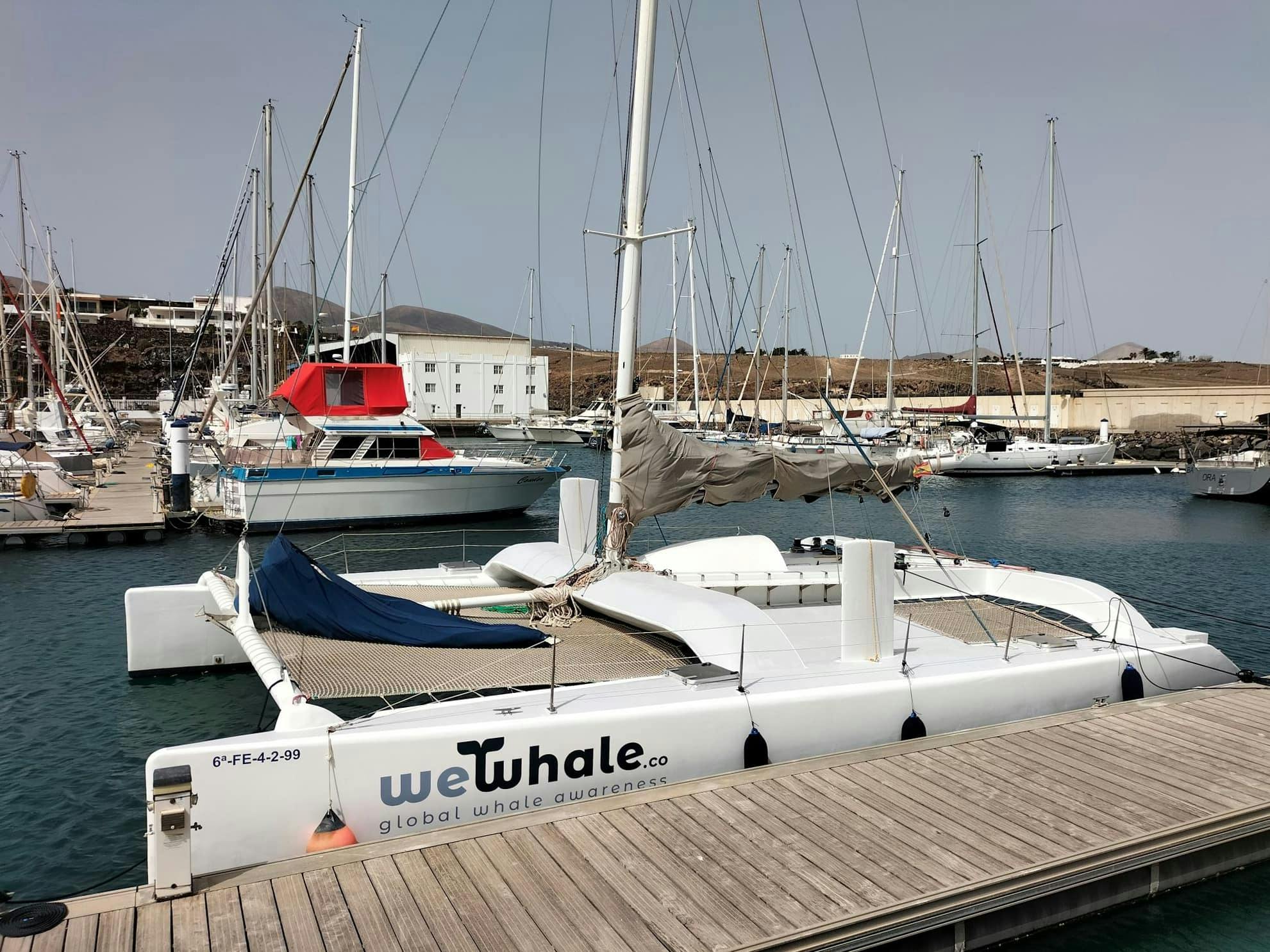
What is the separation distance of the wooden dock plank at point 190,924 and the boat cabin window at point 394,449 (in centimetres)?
2327

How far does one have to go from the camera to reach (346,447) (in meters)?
28.1

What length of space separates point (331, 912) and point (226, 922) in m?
0.60

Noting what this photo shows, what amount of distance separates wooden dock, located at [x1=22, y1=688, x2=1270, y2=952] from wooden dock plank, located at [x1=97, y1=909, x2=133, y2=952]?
16 millimetres

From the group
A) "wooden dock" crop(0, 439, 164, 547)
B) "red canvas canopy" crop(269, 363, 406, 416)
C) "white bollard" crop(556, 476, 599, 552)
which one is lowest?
"wooden dock" crop(0, 439, 164, 547)

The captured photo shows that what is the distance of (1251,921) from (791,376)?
338 ft

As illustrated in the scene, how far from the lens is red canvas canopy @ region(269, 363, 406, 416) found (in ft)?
92.0

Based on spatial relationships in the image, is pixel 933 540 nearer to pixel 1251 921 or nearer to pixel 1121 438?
pixel 1251 921

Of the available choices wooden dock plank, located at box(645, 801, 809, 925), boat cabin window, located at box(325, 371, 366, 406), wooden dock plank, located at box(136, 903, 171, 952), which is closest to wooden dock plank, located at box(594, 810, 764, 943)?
wooden dock plank, located at box(645, 801, 809, 925)

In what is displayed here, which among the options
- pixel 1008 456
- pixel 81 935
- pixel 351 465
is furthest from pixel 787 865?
pixel 1008 456

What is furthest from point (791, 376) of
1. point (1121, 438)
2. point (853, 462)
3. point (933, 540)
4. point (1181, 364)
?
point (853, 462)

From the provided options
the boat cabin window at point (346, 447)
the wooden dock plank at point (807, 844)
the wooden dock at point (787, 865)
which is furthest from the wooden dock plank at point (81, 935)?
the boat cabin window at point (346, 447)

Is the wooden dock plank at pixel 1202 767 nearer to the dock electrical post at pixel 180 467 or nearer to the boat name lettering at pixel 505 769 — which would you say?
the boat name lettering at pixel 505 769

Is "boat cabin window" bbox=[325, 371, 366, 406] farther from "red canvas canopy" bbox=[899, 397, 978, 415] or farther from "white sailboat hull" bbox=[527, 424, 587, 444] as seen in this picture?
"white sailboat hull" bbox=[527, 424, 587, 444]

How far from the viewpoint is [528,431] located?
73.6m
